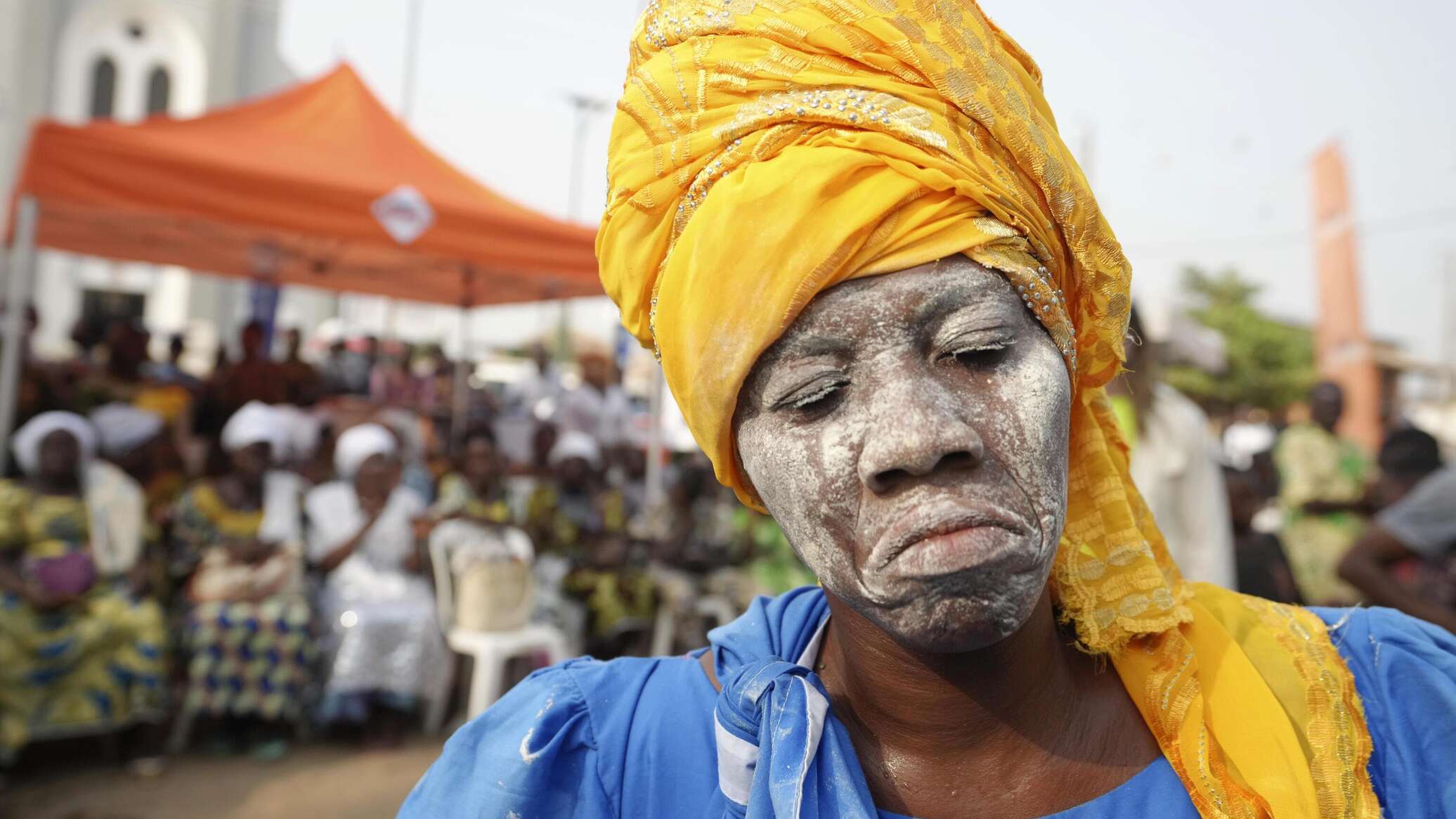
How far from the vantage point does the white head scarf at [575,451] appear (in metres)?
6.40

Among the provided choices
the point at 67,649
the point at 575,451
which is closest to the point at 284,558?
the point at 67,649

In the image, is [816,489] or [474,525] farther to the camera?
[474,525]

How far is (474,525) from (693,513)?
4.83 feet

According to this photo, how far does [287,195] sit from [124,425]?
2.16 metres

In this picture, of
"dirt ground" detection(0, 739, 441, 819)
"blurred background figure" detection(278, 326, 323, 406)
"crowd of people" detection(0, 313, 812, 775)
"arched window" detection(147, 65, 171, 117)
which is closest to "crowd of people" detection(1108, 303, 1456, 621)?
"crowd of people" detection(0, 313, 812, 775)

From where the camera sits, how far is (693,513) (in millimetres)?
6344

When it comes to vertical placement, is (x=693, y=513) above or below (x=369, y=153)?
below

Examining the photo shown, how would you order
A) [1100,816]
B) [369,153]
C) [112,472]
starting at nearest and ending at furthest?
1. [1100,816]
2. [112,472]
3. [369,153]

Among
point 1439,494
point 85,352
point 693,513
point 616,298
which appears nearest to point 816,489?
point 616,298

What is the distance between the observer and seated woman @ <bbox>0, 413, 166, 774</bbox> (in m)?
4.24

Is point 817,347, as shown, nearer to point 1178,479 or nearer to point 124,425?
point 1178,479

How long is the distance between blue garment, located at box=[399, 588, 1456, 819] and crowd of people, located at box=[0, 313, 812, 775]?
3.59 metres

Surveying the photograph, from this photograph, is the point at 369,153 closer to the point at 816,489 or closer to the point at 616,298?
the point at 616,298

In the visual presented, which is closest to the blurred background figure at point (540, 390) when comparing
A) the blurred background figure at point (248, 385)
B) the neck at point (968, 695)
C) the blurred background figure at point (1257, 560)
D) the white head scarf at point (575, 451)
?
the white head scarf at point (575, 451)
